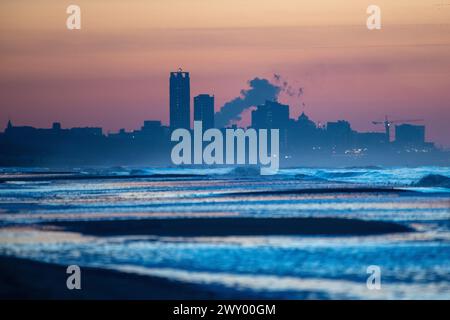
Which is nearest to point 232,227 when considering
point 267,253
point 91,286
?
point 267,253

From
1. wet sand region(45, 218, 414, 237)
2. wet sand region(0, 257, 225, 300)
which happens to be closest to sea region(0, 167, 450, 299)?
wet sand region(0, 257, 225, 300)

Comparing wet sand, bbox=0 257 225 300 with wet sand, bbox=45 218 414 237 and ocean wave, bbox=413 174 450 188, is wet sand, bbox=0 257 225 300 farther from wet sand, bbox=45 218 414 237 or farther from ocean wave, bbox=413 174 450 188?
ocean wave, bbox=413 174 450 188

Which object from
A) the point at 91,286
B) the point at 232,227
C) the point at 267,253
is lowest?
the point at 91,286

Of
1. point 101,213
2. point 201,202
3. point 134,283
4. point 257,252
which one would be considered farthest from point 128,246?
point 201,202

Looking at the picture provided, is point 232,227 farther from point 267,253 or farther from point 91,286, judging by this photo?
point 91,286

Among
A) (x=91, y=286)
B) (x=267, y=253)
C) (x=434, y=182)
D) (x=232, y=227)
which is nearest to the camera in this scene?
(x=91, y=286)

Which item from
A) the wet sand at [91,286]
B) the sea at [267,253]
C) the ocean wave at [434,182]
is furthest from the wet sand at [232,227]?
the ocean wave at [434,182]

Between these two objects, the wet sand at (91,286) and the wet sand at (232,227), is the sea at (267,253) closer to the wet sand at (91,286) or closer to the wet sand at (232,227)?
the wet sand at (91,286)
